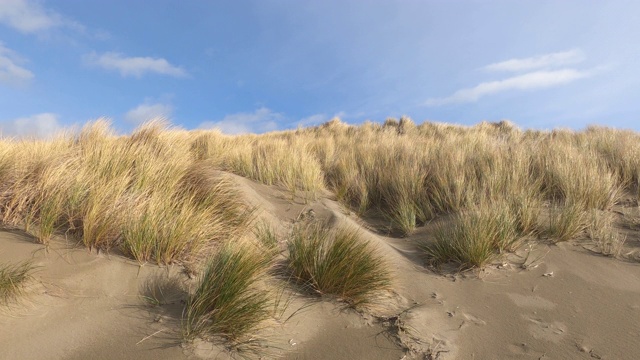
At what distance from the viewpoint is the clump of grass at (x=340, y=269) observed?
11.2ft

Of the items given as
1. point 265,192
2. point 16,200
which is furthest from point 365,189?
point 16,200

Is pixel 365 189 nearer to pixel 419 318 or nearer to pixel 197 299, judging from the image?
pixel 419 318

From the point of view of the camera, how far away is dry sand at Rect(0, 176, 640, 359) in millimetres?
2680

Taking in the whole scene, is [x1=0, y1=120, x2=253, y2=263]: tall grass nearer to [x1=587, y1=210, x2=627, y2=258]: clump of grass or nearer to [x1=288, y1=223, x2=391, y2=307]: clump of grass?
[x1=288, y1=223, x2=391, y2=307]: clump of grass

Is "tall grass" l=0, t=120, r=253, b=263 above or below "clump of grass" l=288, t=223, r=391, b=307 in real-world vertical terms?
above

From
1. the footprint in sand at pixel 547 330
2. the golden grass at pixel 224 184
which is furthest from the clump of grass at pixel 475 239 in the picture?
the footprint in sand at pixel 547 330

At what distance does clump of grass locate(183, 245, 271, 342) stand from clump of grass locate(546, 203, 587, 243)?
3.45 metres

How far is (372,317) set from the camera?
3279mm

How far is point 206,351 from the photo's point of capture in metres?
2.65

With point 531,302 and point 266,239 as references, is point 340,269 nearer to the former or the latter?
point 266,239

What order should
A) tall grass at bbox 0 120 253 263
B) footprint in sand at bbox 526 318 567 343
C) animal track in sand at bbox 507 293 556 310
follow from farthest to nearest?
1. animal track in sand at bbox 507 293 556 310
2. tall grass at bbox 0 120 253 263
3. footprint in sand at bbox 526 318 567 343

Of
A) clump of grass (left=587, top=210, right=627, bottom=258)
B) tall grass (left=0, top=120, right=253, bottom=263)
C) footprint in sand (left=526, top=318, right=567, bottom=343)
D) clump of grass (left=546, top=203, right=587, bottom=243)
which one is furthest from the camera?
clump of grass (left=546, top=203, right=587, bottom=243)

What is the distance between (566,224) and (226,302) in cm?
394

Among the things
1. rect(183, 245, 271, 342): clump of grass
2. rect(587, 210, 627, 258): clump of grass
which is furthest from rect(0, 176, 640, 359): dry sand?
rect(587, 210, 627, 258): clump of grass
